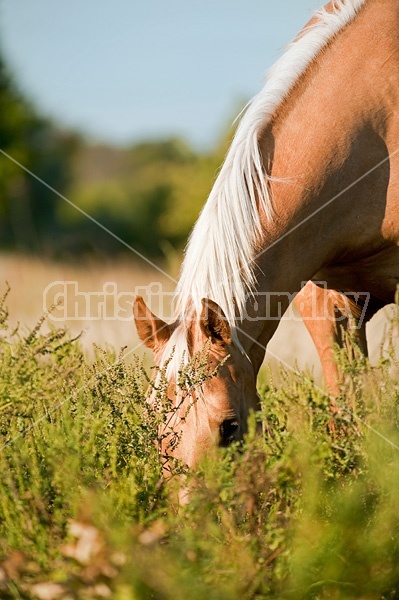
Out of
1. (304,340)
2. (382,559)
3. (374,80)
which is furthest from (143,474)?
(304,340)

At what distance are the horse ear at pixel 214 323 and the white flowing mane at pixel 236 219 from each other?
9cm

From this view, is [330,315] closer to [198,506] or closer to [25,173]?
[198,506]

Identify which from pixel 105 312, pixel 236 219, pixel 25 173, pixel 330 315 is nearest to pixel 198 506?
pixel 236 219

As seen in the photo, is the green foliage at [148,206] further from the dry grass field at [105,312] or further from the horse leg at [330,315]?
the horse leg at [330,315]

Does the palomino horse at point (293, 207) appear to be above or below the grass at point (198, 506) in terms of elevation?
above

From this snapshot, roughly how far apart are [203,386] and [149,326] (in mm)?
385

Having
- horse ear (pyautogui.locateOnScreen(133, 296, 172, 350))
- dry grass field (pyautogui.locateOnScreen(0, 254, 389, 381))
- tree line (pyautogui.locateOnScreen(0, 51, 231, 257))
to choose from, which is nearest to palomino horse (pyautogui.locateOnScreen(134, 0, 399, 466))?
horse ear (pyautogui.locateOnScreen(133, 296, 172, 350))

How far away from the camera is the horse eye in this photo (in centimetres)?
304

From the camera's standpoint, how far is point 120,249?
89.5ft

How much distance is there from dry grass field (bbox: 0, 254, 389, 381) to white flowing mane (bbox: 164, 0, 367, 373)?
0.38 meters

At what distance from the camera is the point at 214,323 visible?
3.11 meters

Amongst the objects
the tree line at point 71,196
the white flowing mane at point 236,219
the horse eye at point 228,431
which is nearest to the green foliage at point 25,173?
the tree line at point 71,196

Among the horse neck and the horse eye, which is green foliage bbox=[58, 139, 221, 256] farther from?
the horse eye

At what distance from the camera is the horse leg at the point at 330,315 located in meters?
4.18
